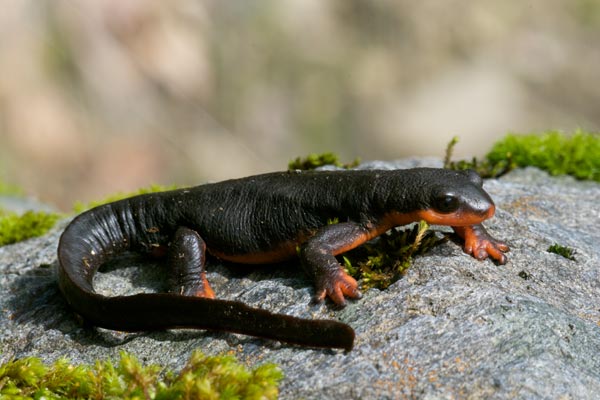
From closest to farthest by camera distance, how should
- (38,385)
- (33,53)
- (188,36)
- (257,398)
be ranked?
(257,398) < (38,385) < (33,53) < (188,36)

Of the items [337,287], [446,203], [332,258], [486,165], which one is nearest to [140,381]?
[337,287]

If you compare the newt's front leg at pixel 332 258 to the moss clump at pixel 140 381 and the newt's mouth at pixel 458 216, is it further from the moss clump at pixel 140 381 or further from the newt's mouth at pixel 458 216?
the moss clump at pixel 140 381

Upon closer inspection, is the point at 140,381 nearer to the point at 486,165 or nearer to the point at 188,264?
the point at 188,264

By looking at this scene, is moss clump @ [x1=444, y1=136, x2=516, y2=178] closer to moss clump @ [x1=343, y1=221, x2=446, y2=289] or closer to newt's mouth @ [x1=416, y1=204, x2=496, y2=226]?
moss clump @ [x1=343, y1=221, x2=446, y2=289]

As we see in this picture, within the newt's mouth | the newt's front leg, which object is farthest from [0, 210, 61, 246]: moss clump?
the newt's mouth

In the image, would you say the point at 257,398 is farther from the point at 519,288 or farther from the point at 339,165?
the point at 339,165

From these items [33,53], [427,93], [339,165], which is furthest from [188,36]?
[339,165]
